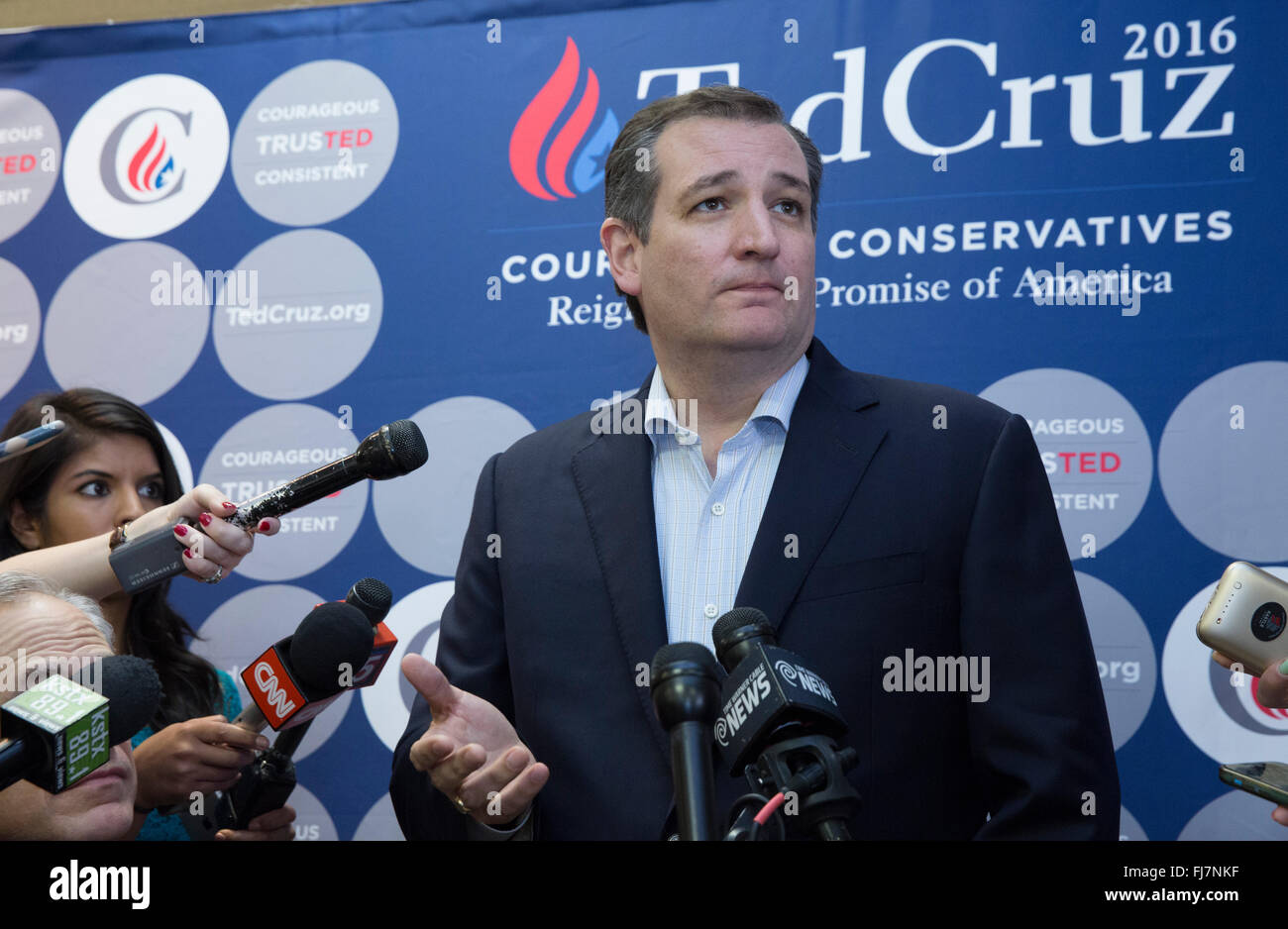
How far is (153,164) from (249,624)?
1262mm

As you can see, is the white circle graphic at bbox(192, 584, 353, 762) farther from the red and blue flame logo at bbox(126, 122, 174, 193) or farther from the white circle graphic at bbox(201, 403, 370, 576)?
the red and blue flame logo at bbox(126, 122, 174, 193)

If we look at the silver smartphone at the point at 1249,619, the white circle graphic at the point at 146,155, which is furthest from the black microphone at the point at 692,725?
the white circle graphic at the point at 146,155

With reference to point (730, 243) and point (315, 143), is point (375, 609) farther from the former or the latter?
point (315, 143)

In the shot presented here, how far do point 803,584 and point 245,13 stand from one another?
2366mm

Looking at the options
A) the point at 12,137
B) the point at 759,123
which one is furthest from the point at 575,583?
the point at 12,137

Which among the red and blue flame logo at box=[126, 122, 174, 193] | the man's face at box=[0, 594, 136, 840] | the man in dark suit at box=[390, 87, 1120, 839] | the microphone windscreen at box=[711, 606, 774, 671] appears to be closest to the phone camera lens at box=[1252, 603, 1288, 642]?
the man in dark suit at box=[390, 87, 1120, 839]

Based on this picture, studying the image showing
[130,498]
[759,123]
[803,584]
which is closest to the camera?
[803,584]

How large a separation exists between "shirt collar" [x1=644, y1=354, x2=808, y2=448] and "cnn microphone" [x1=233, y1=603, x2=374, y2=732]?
577 mm

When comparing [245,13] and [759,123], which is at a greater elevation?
[245,13]

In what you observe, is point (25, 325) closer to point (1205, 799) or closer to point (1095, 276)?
point (1095, 276)

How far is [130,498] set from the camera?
2.76 meters

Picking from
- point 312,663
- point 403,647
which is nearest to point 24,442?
point 312,663

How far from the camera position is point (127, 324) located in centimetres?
313

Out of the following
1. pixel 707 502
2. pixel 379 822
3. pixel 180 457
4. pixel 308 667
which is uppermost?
pixel 180 457
